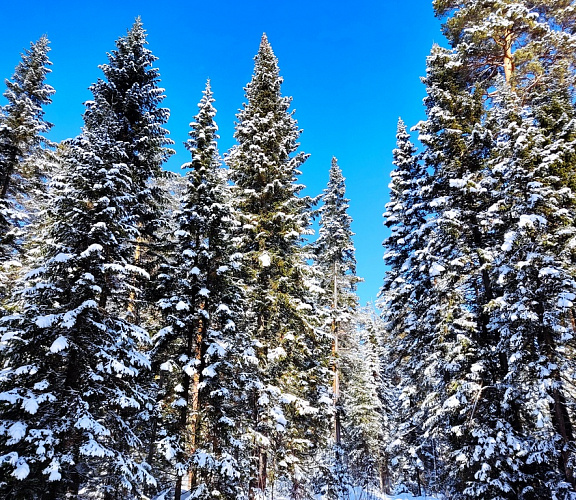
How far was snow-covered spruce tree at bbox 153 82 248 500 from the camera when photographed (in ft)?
37.0

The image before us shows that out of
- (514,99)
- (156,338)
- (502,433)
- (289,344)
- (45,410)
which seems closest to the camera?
(45,410)

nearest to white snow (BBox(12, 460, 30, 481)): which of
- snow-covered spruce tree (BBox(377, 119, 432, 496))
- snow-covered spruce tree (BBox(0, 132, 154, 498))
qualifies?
snow-covered spruce tree (BBox(0, 132, 154, 498))

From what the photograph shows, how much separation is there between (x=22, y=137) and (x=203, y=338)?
1570 centimetres

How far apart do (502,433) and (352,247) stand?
51.3 feet

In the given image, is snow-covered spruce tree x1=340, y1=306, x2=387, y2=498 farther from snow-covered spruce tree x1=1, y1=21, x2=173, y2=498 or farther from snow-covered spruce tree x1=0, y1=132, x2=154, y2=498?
snow-covered spruce tree x1=0, y1=132, x2=154, y2=498

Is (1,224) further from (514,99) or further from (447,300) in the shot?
(514,99)

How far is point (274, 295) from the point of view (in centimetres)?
1527

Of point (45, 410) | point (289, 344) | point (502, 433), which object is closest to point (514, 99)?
point (502, 433)

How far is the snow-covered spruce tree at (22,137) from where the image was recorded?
1814 centimetres

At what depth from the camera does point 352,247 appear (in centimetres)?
2547

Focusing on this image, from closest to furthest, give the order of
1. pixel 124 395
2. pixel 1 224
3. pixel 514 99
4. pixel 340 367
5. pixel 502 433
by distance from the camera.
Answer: pixel 124 395 < pixel 502 433 < pixel 514 99 < pixel 1 224 < pixel 340 367

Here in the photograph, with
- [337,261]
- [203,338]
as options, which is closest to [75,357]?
[203,338]

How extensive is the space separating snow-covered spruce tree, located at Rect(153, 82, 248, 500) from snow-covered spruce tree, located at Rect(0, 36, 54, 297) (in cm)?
982

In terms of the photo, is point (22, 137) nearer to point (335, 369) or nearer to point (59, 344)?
point (59, 344)
